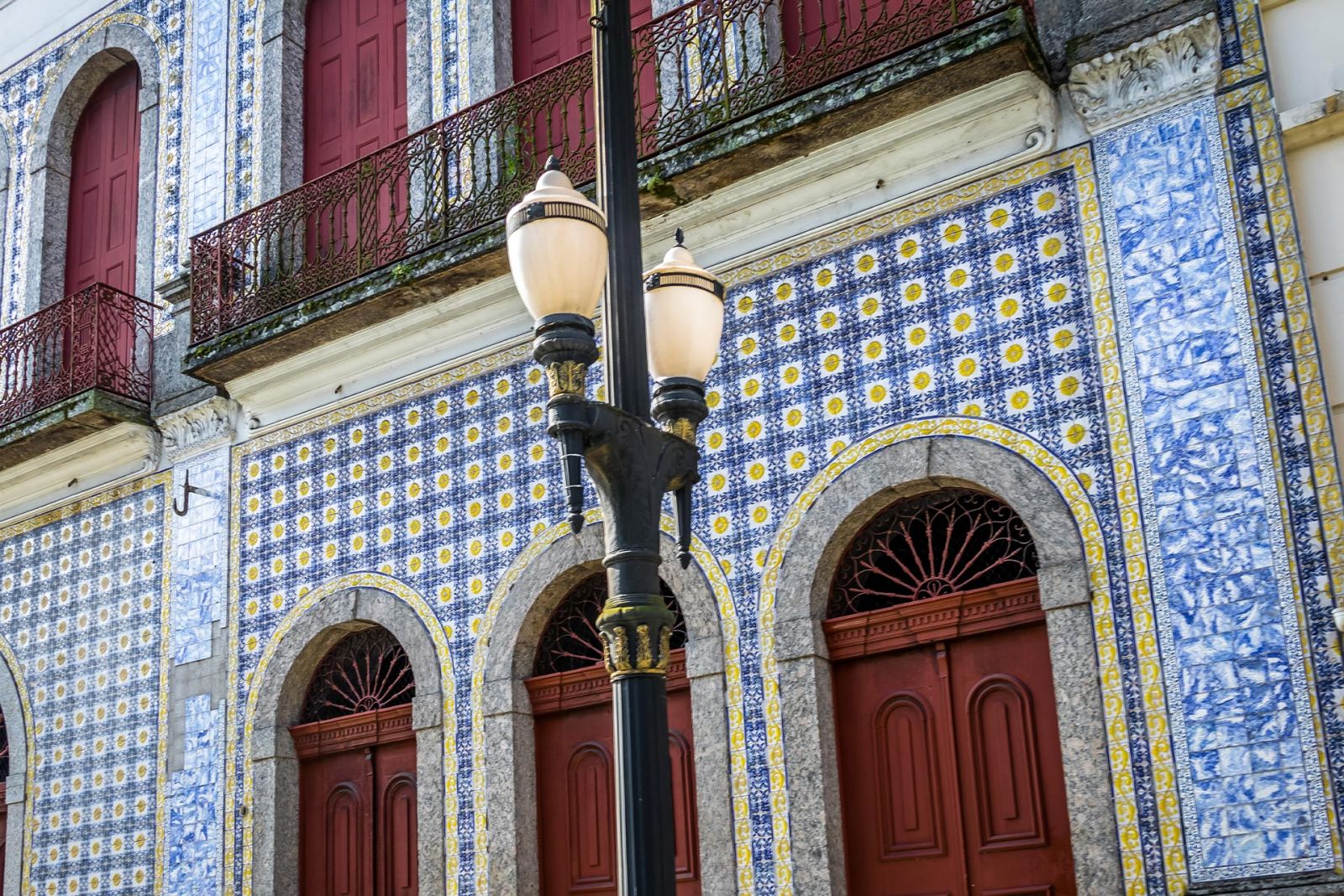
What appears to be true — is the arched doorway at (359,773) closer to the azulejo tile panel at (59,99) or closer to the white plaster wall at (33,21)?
the azulejo tile panel at (59,99)

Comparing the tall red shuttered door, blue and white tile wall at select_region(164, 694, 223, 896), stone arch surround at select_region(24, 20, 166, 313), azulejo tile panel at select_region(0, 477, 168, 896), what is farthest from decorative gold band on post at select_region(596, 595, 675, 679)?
stone arch surround at select_region(24, 20, 166, 313)

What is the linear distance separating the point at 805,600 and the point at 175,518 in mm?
5627

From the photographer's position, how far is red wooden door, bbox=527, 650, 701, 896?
31.3 feet

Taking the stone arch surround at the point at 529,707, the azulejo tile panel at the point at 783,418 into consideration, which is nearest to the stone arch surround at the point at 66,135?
the azulejo tile panel at the point at 783,418

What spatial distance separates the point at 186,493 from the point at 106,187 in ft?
12.1

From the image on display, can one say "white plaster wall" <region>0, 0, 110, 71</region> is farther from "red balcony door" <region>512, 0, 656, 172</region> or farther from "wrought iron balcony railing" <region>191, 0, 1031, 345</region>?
"red balcony door" <region>512, 0, 656, 172</region>

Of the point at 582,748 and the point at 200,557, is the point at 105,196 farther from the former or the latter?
the point at 582,748

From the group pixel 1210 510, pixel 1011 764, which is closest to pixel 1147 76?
pixel 1210 510

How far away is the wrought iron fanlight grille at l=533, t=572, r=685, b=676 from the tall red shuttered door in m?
4.15

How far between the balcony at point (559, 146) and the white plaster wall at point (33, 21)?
3.68 metres

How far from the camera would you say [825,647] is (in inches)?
356

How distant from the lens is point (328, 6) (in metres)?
13.3

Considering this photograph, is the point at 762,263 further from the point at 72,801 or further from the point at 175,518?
the point at 72,801

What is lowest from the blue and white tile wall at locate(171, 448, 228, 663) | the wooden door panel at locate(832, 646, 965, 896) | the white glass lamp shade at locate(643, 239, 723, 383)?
the wooden door panel at locate(832, 646, 965, 896)
